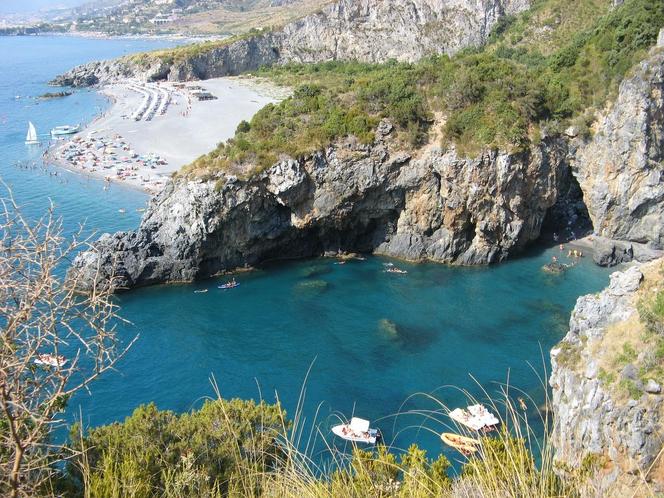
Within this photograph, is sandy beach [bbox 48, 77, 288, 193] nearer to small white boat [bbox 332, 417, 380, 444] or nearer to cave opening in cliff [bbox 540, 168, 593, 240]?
cave opening in cliff [bbox 540, 168, 593, 240]

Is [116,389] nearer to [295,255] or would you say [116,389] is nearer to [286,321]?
[286,321]

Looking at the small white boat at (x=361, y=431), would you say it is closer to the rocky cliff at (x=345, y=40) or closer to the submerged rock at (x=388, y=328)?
the submerged rock at (x=388, y=328)

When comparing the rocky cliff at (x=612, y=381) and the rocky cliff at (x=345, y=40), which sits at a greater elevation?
the rocky cliff at (x=345, y=40)

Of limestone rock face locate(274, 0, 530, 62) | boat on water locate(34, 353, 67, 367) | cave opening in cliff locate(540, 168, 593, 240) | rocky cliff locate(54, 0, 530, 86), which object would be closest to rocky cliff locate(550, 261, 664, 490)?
boat on water locate(34, 353, 67, 367)

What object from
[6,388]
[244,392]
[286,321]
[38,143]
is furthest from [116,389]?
[38,143]

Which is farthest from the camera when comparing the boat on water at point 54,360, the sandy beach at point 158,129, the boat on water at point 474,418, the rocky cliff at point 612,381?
the sandy beach at point 158,129

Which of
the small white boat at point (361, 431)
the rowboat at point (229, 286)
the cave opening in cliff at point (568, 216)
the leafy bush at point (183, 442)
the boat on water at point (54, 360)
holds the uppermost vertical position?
the boat on water at point (54, 360)

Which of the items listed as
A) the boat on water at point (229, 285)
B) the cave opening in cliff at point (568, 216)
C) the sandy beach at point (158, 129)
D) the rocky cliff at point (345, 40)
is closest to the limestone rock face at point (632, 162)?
the cave opening in cliff at point (568, 216)
